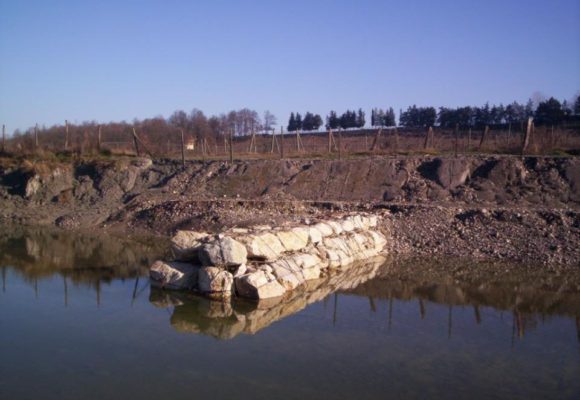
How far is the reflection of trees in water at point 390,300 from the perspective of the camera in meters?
11.0

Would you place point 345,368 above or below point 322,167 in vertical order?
below

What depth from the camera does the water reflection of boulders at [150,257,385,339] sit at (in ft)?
34.8

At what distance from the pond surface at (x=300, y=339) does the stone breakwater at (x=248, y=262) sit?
468mm

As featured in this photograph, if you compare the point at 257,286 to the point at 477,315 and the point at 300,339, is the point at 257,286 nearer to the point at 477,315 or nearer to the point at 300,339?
the point at 300,339

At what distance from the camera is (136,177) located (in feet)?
90.6

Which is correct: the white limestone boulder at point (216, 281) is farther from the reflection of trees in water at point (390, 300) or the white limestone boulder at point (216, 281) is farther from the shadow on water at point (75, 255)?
the shadow on water at point (75, 255)

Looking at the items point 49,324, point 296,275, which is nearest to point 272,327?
point 296,275

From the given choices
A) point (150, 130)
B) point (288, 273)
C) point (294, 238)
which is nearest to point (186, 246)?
point (288, 273)

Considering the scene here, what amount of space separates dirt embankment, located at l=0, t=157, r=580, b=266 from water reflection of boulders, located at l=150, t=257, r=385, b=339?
5049 millimetres

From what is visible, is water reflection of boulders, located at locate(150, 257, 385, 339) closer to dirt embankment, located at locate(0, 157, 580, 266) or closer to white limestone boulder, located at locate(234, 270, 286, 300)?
white limestone boulder, located at locate(234, 270, 286, 300)

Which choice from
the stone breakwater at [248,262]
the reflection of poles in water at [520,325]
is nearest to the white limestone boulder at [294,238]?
the stone breakwater at [248,262]

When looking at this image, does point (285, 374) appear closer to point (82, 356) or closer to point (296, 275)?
point (82, 356)

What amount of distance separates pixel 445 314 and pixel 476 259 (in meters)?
5.47

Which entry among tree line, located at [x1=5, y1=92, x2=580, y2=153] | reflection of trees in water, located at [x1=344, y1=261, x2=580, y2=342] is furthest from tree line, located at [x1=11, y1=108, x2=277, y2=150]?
reflection of trees in water, located at [x1=344, y1=261, x2=580, y2=342]
